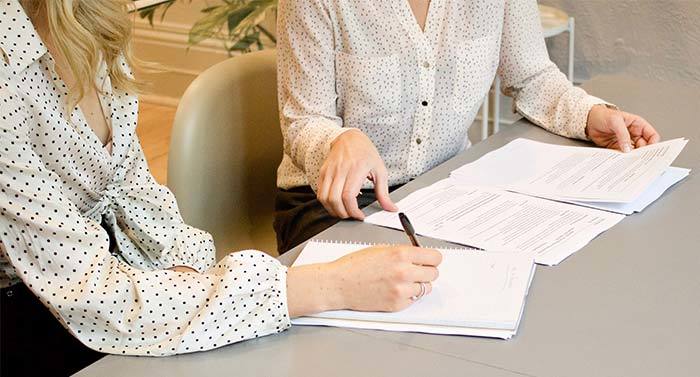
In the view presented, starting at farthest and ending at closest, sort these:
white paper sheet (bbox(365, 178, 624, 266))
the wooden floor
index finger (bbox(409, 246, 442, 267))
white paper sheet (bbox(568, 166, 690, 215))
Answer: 1. the wooden floor
2. white paper sheet (bbox(568, 166, 690, 215))
3. white paper sheet (bbox(365, 178, 624, 266))
4. index finger (bbox(409, 246, 442, 267))

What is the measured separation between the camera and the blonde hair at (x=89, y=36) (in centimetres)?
119

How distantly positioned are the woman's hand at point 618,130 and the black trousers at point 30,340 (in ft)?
3.07

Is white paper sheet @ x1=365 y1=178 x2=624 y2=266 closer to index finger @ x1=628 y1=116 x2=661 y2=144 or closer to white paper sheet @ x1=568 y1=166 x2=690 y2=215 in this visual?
white paper sheet @ x1=568 y1=166 x2=690 y2=215

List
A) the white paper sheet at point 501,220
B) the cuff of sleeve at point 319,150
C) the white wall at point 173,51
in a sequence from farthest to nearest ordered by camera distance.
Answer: the white wall at point 173,51
the cuff of sleeve at point 319,150
the white paper sheet at point 501,220

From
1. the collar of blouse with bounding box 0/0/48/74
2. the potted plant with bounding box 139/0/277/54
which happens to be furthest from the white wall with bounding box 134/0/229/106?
the collar of blouse with bounding box 0/0/48/74

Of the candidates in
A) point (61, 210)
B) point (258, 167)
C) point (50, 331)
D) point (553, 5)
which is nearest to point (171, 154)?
point (258, 167)

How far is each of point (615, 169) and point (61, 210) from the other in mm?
876

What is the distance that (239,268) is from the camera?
112 cm

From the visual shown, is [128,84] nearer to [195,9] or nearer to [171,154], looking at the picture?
[171,154]

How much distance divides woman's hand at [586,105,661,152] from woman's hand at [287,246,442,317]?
2.06ft

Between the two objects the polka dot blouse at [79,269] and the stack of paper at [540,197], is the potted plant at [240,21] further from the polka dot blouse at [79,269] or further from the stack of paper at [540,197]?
the polka dot blouse at [79,269]

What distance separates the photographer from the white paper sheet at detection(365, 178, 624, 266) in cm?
129

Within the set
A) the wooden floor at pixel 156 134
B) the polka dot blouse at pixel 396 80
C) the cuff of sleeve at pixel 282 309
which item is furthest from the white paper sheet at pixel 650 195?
the wooden floor at pixel 156 134

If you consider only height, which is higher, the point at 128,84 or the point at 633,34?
the point at 128,84
